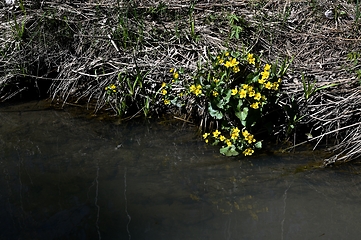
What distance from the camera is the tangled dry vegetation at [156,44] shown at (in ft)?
12.2

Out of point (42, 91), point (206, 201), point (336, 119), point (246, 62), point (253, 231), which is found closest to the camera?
point (253, 231)

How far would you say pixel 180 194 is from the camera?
2.78 m

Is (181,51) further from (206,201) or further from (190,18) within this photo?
(206,201)

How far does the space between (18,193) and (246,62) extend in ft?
6.26

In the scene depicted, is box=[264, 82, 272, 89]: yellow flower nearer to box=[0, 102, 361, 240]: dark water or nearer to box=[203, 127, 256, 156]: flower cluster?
box=[203, 127, 256, 156]: flower cluster

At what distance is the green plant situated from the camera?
3.21m

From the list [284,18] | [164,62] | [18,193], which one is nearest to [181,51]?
[164,62]

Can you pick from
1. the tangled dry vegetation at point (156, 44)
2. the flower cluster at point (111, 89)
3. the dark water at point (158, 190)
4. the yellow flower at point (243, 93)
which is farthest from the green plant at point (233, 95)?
the flower cluster at point (111, 89)

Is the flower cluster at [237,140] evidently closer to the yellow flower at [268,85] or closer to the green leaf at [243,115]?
the green leaf at [243,115]

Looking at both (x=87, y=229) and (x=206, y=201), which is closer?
(x=87, y=229)

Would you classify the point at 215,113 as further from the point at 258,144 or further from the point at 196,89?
the point at 258,144

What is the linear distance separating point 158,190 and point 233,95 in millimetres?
933

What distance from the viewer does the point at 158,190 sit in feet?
9.25

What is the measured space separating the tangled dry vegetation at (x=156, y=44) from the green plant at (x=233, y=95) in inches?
10.1
